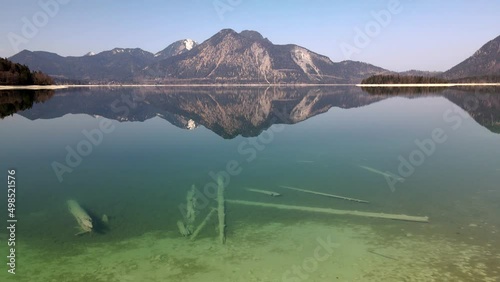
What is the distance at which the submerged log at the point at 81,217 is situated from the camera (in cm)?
1530

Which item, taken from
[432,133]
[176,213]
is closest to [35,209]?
[176,213]

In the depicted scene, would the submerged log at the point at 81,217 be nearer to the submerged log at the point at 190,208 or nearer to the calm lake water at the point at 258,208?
the calm lake water at the point at 258,208

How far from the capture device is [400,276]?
11328 millimetres

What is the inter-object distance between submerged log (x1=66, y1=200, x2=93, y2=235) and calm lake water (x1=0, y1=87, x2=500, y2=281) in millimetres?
374

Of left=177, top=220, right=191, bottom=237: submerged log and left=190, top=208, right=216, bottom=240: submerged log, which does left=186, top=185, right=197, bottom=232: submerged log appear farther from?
left=190, top=208, right=216, bottom=240: submerged log

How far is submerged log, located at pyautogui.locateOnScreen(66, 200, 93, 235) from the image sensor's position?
50.2 feet

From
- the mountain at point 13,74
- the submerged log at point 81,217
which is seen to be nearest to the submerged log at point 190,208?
the submerged log at point 81,217

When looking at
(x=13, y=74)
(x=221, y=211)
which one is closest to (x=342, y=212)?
(x=221, y=211)

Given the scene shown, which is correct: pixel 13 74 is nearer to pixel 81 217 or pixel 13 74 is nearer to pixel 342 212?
pixel 81 217

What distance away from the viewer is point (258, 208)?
17.8 meters

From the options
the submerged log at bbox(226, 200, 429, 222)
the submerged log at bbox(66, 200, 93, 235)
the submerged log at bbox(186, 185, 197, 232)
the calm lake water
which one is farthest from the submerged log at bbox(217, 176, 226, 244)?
the submerged log at bbox(66, 200, 93, 235)

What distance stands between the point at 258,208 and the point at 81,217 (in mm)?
8471

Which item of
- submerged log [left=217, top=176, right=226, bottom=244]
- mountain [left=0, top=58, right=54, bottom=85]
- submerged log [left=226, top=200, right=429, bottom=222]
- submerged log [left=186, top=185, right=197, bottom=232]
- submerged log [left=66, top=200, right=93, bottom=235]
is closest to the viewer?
submerged log [left=217, top=176, right=226, bottom=244]

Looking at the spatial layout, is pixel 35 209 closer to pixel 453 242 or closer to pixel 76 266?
pixel 76 266
